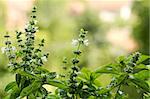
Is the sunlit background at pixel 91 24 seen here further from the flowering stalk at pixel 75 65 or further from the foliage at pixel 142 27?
the flowering stalk at pixel 75 65

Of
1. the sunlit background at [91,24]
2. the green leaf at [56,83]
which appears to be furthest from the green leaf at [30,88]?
the sunlit background at [91,24]

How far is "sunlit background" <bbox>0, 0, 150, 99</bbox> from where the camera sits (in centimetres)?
482

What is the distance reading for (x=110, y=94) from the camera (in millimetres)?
760

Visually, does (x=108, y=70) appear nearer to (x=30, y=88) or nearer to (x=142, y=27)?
(x=30, y=88)

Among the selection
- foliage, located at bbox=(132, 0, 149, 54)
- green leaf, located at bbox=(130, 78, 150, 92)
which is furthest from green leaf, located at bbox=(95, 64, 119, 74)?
foliage, located at bbox=(132, 0, 149, 54)

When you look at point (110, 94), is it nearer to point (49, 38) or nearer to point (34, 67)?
point (34, 67)

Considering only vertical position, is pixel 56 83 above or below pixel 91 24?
below

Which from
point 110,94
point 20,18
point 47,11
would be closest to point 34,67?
point 110,94

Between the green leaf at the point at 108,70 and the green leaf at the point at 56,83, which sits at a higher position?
the green leaf at the point at 108,70

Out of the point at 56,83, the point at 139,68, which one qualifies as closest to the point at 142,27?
the point at 139,68

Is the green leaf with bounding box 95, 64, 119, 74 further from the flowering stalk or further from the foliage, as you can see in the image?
the foliage

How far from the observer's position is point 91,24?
18.1ft

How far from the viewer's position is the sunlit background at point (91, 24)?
482 cm

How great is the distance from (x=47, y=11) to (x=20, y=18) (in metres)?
0.48
